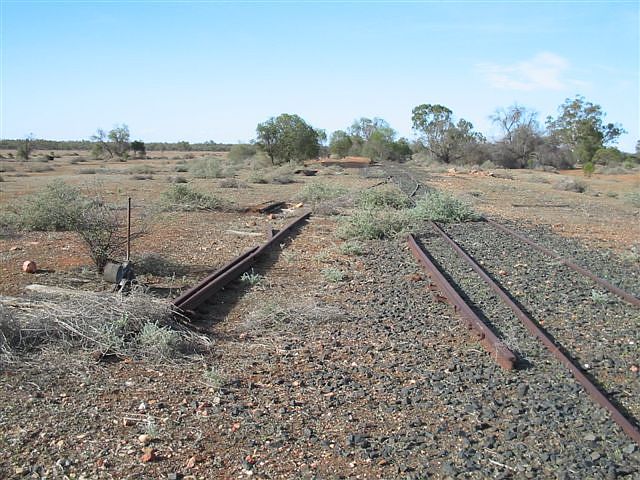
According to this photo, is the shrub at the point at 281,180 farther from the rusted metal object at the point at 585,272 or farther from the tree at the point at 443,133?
the tree at the point at 443,133

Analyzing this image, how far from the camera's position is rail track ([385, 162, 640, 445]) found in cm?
598

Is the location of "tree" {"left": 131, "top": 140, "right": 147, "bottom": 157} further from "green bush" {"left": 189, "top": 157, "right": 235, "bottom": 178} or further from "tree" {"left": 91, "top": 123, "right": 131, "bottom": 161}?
"green bush" {"left": 189, "top": 157, "right": 235, "bottom": 178}

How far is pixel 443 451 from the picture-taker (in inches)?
178

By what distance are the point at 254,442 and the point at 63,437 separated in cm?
137

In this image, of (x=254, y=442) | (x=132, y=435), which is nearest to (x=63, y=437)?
(x=132, y=435)

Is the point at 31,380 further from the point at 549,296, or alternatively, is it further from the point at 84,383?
the point at 549,296

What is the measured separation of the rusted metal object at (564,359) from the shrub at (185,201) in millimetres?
11142

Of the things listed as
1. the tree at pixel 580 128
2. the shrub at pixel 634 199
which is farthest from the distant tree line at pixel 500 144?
the shrub at pixel 634 199

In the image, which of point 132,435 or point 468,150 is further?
point 468,150

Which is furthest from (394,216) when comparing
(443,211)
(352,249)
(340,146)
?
(340,146)

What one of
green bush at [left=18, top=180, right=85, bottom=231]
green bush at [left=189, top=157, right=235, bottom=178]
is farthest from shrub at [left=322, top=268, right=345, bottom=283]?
green bush at [left=189, top=157, right=235, bottom=178]

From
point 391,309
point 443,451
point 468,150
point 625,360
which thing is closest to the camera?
point 443,451

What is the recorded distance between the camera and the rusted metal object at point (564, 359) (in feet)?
15.9

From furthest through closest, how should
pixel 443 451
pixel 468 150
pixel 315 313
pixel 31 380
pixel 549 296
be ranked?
pixel 468 150
pixel 549 296
pixel 315 313
pixel 31 380
pixel 443 451
